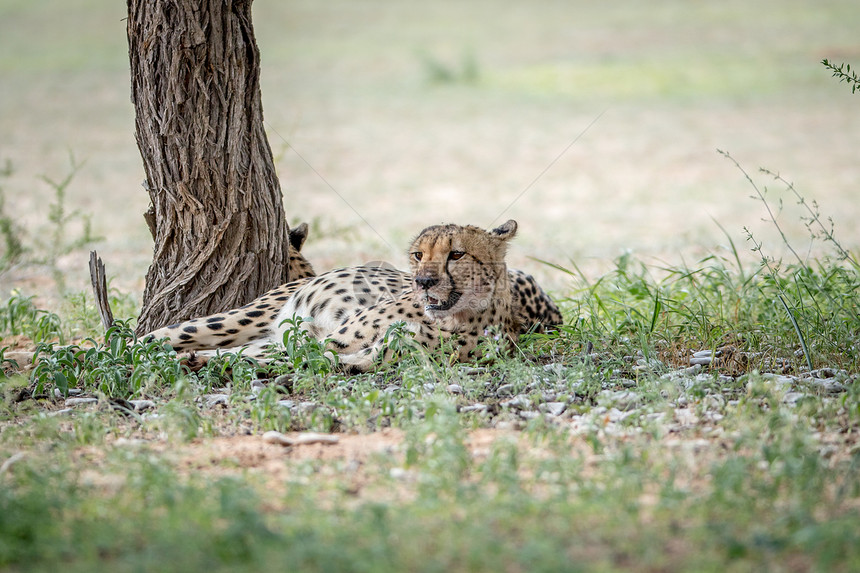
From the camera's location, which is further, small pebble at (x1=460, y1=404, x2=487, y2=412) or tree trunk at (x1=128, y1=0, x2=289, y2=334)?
tree trunk at (x1=128, y1=0, x2=289, y2=334)

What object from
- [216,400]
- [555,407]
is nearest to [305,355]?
[216,400]

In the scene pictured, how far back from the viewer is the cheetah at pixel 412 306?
4.50 m

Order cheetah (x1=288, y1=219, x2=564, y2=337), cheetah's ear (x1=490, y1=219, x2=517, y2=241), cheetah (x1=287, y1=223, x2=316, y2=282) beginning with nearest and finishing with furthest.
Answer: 1. cheetah's ear (x1=490, y1=219, x2=517, y2=241)
2. cheetah (x1=288, y1=219, x2=564, y2=337)
3. cheetah (x1=287, y1=223, x2=316, y2=282)

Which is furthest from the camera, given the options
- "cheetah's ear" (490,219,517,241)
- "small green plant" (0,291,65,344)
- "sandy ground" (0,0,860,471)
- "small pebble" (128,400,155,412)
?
"sandy ground" (0,0,860,471)

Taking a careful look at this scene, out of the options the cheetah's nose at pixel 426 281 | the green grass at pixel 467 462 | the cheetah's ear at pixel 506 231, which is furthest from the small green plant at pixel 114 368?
the cheetah's ear at pixel 506 231

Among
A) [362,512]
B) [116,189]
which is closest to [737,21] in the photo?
[116,189]

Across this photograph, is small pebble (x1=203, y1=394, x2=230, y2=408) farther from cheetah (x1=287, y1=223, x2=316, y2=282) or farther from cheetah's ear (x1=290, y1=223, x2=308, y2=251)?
cheetah's ear (x1=290, y1=223, x2=308, y2=251)

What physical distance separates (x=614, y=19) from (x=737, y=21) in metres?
3.44

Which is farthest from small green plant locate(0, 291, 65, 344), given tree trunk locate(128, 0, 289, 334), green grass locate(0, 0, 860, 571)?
tree trunk locate(128, 0, 289, 334)

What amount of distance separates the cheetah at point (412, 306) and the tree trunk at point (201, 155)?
0.92ft

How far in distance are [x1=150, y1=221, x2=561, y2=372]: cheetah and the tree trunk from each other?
0.92 ft

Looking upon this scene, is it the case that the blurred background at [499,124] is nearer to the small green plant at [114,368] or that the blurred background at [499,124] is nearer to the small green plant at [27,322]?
the small green plant at [27,322]

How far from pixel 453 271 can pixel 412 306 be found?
28 cm

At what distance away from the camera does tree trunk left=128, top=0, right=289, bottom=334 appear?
480 cm
